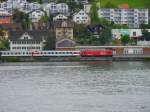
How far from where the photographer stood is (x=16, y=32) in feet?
170

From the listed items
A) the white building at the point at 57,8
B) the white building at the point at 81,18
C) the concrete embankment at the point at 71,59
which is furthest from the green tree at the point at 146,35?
the white building at the point at 57,8

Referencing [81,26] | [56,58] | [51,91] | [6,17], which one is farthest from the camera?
[6,17]

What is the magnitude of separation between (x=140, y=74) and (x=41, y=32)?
2254 centimetres

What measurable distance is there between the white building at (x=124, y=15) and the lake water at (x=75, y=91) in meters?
29.9

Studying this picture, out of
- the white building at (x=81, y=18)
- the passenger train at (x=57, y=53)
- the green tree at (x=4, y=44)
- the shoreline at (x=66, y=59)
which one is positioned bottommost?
the shoreline at (x=66, y=59)

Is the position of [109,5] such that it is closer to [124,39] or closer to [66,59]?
[124,39]

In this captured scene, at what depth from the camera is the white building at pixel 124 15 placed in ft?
204

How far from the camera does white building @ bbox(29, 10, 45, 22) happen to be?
6128cm

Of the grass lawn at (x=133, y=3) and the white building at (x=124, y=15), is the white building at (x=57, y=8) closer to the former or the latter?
the grass lawn at (x=133, y=3)

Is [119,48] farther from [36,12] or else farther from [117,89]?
[117,89]

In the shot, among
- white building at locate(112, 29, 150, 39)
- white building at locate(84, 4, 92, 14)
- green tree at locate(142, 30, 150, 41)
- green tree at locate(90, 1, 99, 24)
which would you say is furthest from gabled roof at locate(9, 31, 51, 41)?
white building at locate(84, 4, 92, 14)

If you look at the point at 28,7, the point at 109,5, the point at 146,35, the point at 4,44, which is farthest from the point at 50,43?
the point at 28,7

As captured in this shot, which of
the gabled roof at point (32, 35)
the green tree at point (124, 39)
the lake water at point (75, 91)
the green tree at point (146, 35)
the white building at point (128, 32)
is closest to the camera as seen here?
the lake water at point (75, 91)

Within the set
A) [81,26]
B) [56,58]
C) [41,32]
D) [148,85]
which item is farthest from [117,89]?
[81,26]
